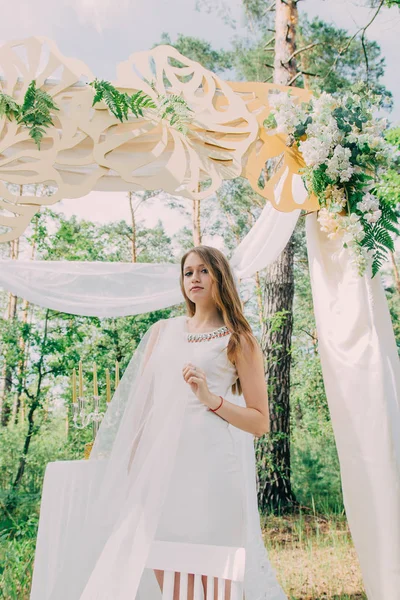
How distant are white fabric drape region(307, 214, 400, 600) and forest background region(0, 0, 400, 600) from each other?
1886mm

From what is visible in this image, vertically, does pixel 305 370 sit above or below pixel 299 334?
below

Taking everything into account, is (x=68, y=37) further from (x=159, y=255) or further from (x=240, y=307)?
(x=240, y=307)

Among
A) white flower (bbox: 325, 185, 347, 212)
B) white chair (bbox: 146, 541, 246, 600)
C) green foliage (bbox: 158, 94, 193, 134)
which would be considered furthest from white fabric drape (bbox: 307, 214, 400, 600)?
white chair (bbox: 146, 541, 246, 600)

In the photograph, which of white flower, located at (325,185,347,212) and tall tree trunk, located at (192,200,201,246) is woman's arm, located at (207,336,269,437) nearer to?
white flower, located at (325,185,347,212)

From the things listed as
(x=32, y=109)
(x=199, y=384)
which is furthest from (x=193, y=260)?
(x=32, y=109)

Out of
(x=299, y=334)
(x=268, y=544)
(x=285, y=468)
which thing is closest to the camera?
(x=268, y=544)

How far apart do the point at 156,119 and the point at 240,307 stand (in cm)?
113

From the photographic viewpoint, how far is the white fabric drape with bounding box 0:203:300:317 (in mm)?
3250

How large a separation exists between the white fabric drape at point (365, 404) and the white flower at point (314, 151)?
1.30ft

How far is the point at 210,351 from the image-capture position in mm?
2148

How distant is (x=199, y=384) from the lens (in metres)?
1.89

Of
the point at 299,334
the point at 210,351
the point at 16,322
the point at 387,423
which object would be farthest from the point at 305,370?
the point at 210,351

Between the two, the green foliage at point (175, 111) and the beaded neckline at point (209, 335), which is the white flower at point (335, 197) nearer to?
the green foliage at point (175, 111)

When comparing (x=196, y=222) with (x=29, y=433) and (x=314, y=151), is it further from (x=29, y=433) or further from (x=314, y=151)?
(x=314, y=151)
